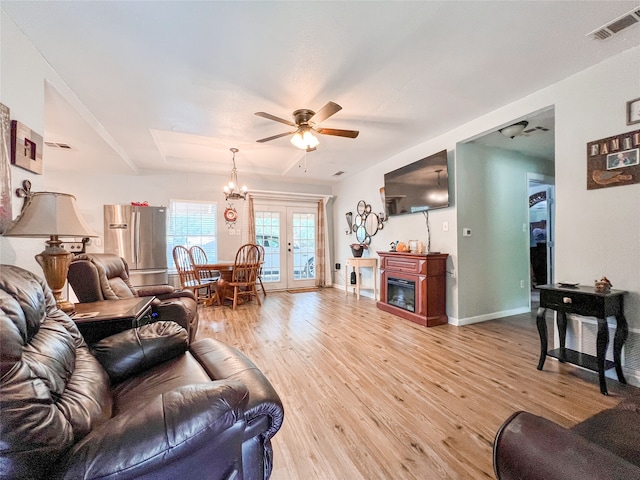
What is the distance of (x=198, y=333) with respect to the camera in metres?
3.15

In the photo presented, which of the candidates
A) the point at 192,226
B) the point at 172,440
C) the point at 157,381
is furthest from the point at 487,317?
the point at 192,226

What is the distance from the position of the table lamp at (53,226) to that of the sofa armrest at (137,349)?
1.88 feet

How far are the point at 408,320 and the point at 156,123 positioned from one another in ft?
13.2

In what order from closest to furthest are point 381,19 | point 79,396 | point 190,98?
1. point 79,396
2. point 381,19
3. point 190,98

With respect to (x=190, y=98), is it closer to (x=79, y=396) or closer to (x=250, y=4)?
(x=250, y=4)

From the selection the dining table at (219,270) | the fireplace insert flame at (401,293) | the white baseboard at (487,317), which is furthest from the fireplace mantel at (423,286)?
the dining table at (219,270)

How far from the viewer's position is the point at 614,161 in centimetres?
206

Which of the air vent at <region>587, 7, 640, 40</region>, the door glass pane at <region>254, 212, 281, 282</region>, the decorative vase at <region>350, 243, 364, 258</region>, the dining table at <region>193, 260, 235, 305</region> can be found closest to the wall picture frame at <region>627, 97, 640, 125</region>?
the air vent at <region>587, 7, 640, 40</region>

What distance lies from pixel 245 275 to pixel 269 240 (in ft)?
4.95

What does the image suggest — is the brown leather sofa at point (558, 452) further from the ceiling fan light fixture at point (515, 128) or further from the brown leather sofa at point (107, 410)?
the ceiling fan light fixture at point (515, 128)

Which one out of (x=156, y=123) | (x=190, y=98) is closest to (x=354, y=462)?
(x=190, y=98)

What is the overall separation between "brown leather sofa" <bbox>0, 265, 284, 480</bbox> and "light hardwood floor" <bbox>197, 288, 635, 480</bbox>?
55 cm

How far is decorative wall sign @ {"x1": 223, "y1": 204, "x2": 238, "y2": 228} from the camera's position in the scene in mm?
5555

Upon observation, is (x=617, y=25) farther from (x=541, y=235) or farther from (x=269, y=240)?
(x=269, y=240)
